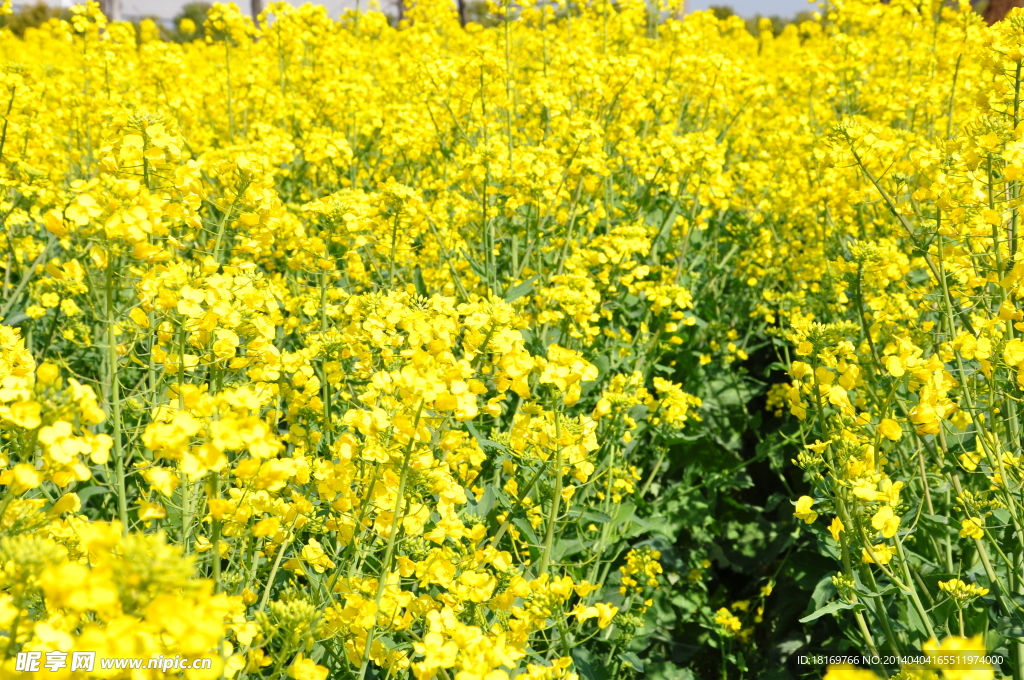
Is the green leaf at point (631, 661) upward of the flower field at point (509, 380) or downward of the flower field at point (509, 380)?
downward

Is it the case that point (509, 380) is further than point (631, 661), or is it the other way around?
point (631, 661)

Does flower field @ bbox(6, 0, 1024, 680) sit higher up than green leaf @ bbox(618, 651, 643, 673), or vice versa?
flower field @ bbox(6, 0, 1024, 680)

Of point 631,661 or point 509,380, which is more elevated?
point 509,380

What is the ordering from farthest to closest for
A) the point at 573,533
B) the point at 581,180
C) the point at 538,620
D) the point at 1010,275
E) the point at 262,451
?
the point at 581,180 < the point at 573,533 < the point at 1010,275 < the point at 538,620 < the point at 262,451

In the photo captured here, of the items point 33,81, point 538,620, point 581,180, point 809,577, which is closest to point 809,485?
point 809,577

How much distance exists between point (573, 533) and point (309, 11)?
13.8ft

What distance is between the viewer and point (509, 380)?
190cm

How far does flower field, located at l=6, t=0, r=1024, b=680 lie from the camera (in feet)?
4.79

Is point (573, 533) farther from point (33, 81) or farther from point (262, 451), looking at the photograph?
point (33, 81)

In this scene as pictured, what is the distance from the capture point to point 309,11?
18.0 ft

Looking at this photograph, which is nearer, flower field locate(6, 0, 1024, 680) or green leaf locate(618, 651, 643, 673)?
flower field locate(6, 0, 1024, 680)

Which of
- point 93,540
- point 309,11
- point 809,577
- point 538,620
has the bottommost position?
point 809,577

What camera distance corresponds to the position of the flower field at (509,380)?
4.79 ft

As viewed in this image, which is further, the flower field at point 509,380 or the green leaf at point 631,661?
the green leaf at point 631,661
